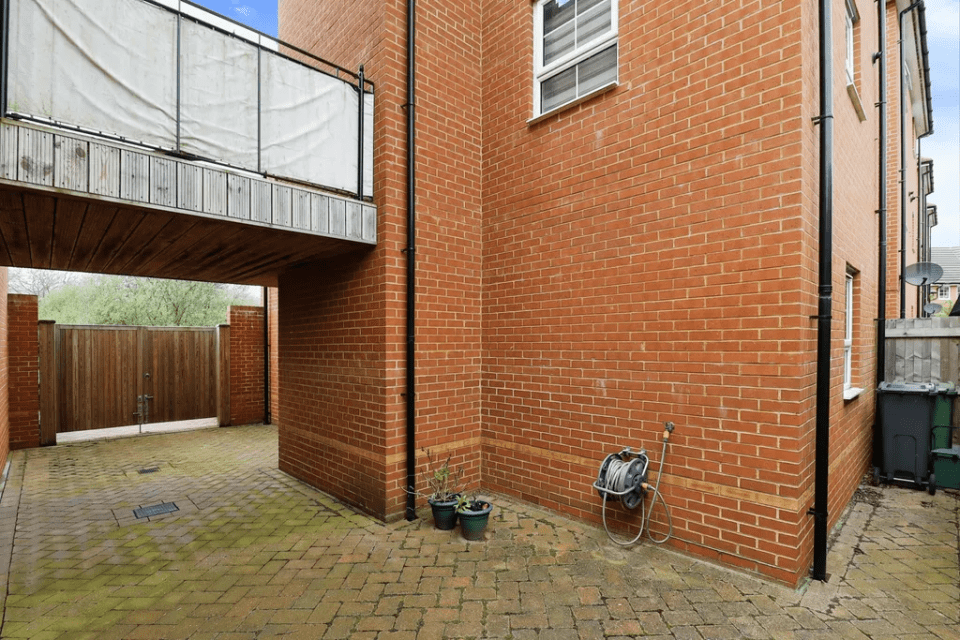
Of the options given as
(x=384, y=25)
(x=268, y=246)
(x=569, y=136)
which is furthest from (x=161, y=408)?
(x=569, y=136)

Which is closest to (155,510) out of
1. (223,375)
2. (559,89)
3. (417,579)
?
(417,579)

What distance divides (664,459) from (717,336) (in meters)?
1.02

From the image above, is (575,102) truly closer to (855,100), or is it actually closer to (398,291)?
(398,291)

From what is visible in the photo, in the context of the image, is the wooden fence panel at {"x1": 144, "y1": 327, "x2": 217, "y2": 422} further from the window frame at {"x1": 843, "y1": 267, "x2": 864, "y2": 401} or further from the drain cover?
the window frame at {"x1": 843, "y1": 267, "x2": 864, "y2": 401}

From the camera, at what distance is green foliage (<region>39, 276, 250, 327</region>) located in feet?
68.1

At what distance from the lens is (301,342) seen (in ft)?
18.6

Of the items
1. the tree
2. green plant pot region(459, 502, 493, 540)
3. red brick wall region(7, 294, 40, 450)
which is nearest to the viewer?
green plant pot region(459, 502, 493, 540)

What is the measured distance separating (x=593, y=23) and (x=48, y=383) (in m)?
9.49

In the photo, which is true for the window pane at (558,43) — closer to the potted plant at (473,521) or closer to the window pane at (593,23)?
the window pane at (593,23)

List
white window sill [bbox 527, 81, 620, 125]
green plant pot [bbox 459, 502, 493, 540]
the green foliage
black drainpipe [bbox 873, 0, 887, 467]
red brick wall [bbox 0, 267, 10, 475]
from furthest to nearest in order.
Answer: the green foliage, red brick wall [bbox 0, 267, 10, 475], black drainpipe [bbox 873, 0, 887, 467], white window sill [bbox 527, 81, 620, 125], green plant pot [bbox 459, 502, 493, 540]

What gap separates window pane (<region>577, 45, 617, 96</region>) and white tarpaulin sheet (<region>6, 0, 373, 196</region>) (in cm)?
204

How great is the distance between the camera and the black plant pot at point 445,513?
4.14m

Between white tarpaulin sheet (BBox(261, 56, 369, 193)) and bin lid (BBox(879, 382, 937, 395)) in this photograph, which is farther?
bin lid (BBox(879, 382, 937, 395))

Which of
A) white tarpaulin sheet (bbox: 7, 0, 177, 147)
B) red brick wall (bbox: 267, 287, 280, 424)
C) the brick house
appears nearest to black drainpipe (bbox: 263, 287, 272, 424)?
red brick wall (bbox: 267, 287, 280, 424)
